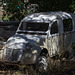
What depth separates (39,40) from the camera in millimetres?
7742

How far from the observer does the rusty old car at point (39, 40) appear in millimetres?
7332

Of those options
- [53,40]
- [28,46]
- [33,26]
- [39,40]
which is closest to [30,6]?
[33,26]

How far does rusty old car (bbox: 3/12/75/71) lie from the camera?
24.1 feet

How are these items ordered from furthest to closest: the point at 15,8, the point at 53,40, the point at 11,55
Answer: the point at 15,8
the point at 53,40
the point at 11,55

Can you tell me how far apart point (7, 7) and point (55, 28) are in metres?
5.23

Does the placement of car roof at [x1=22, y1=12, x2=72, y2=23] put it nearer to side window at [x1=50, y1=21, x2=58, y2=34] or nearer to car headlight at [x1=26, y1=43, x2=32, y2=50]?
side window at [x1=50, y1=21, x2=58, y2=34]

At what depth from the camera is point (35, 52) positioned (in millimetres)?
7410

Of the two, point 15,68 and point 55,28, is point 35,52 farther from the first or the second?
point 55,28

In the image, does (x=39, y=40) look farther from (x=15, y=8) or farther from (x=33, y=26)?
(x=15, y=8)

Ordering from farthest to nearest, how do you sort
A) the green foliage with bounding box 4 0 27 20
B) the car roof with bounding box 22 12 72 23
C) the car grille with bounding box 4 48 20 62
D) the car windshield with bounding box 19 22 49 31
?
the green foliage with bounding box 4 0 27 20 < the car windshield with bounding box 19 22 49 31 < the car roof with bounding box 22 12 72 23 < the car grille with bounding box 4 48 20 62

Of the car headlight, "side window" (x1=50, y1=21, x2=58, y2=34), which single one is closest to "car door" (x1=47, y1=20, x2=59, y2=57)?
"side window" (x1=50, y1=21, x2=58, y2=34)

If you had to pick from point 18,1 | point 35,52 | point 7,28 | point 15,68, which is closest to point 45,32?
point 35,52

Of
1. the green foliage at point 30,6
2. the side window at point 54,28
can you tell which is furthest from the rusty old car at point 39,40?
the green foliage at point 30,6

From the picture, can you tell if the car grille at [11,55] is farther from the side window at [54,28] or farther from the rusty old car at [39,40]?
the side window at [54,28]
